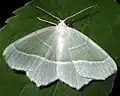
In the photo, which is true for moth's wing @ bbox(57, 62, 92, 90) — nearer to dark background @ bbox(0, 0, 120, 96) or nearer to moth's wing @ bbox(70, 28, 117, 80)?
moth's wing @ bbox(70, 28, 117, 80)

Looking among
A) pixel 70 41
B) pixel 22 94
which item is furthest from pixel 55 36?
pixel 22 94

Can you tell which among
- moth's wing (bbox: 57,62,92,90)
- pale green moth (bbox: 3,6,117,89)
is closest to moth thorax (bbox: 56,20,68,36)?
pale green moth (bbox: 3,6,117,89)

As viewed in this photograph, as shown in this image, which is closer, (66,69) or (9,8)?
(66,69)

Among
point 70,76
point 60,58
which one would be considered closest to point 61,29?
point 60,58

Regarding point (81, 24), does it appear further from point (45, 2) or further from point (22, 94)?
point (22, 94)

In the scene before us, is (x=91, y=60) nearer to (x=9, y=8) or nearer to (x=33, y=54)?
(x=33, y=54)

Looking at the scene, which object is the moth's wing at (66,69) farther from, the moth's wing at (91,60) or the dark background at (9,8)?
the dark background at (9,8)
